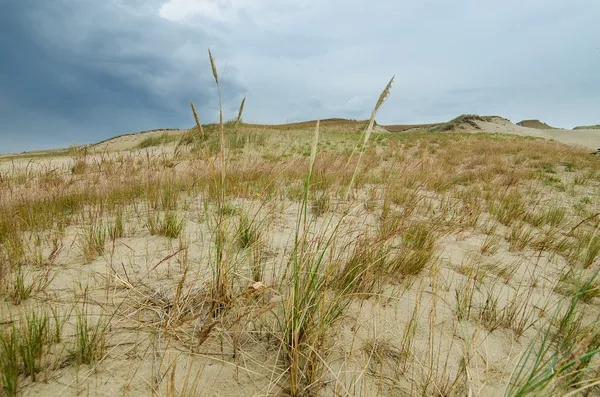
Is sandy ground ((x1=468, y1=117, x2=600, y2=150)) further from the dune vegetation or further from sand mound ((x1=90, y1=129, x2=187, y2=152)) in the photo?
the dune vegetation

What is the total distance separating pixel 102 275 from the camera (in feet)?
4.81

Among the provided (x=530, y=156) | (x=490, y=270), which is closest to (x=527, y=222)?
(x=490, y=270)

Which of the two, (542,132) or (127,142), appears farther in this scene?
(542,132)

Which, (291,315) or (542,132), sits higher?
(542,132)

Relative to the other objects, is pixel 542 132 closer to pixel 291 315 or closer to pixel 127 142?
pixel 291 315

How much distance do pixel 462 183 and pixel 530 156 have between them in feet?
17.0

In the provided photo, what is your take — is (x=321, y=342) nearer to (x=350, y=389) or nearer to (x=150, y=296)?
(x=350, y=389)

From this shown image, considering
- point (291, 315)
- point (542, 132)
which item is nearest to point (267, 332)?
point (291, 315)

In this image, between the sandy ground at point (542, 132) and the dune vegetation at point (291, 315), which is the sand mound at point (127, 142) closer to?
the dune vegetation at point (291, 315)

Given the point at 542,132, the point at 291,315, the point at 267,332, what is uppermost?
the point at 542,132

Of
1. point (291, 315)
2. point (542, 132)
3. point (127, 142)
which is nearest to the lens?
point (291, 315)

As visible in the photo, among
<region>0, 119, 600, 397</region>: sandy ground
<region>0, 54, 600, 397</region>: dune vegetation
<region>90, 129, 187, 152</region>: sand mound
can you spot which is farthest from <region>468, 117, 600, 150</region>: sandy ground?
<region>0, 119, 600, 397</region>: sandy ground

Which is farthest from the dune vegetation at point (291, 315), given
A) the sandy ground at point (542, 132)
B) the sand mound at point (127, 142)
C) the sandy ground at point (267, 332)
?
the sandy ground at point (542, 132)

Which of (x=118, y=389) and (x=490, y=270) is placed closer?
(x=118, y=389)
